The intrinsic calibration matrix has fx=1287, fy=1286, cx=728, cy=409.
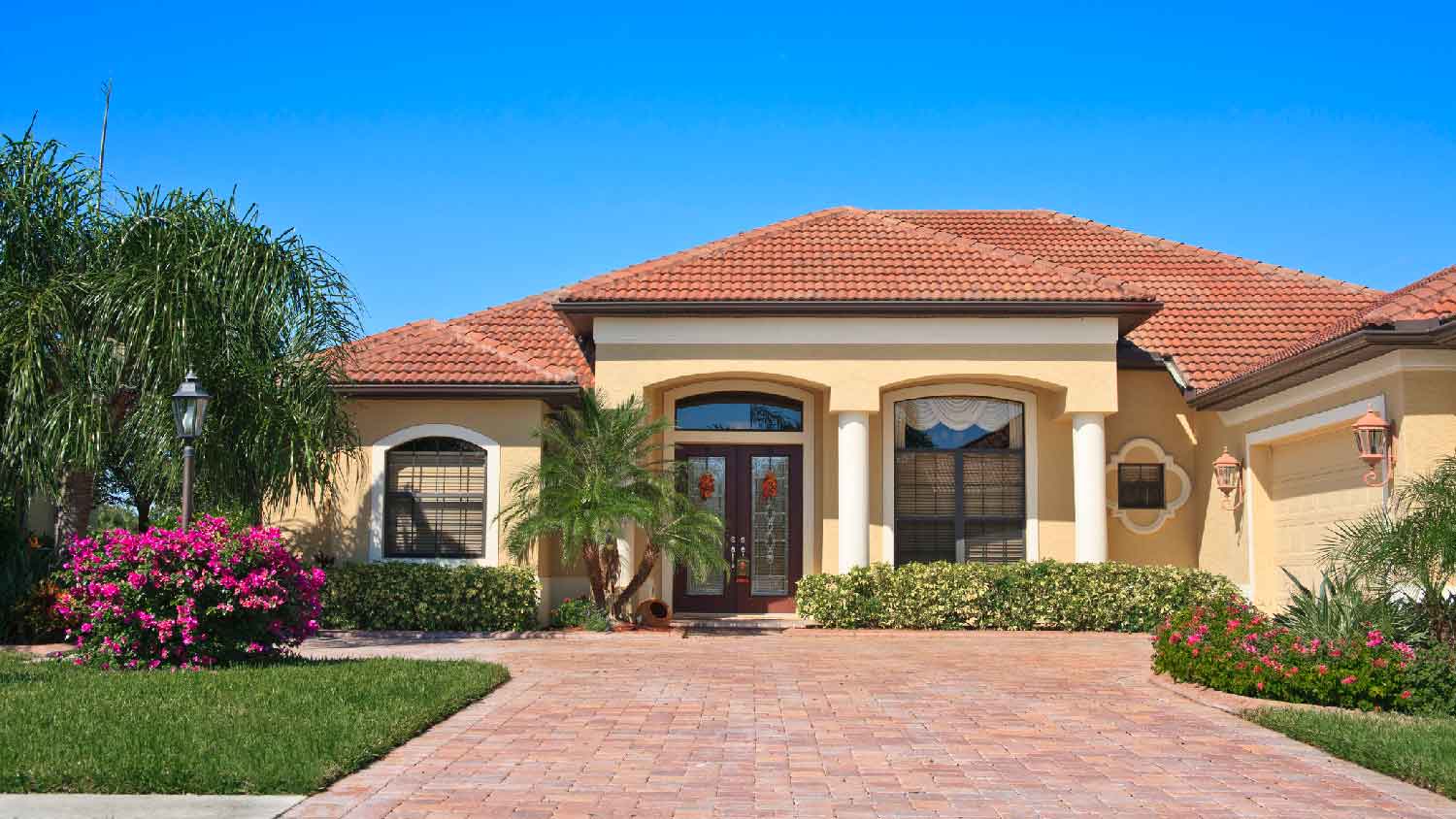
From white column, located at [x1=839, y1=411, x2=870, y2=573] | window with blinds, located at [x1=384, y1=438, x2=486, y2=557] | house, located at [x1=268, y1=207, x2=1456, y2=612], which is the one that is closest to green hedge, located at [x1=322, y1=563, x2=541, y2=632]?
house, located at [x1=268, y1=207, x2=1456, y2=612]

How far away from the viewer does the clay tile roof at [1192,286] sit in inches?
739

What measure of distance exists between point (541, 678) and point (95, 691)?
3562mm

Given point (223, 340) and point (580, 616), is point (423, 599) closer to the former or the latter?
point (580, 616)

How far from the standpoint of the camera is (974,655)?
13.5 m

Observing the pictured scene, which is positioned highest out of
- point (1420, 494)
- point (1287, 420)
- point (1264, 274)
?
point (1264, 274)

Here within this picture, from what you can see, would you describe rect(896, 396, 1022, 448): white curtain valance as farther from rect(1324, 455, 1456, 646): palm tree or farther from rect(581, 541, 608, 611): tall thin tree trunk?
rect(1324, 455, 1456, 646): palm tree

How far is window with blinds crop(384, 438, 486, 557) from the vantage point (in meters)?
17.4

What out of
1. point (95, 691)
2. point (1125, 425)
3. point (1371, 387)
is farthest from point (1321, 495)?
point (95, 691)

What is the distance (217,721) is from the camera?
8.27 meters

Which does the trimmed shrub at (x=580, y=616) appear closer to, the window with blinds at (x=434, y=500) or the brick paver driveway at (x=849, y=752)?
the window with blinds at (x=434, y=500)

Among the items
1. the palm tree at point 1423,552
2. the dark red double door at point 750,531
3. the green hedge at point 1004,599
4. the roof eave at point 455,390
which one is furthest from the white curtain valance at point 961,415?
the palm tree at point 1423,552

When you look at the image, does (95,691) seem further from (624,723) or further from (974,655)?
(974,655)

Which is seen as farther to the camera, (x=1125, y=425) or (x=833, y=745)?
(x=1125, y=425)

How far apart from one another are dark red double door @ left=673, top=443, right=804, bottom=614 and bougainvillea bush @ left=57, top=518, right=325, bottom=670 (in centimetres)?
774
